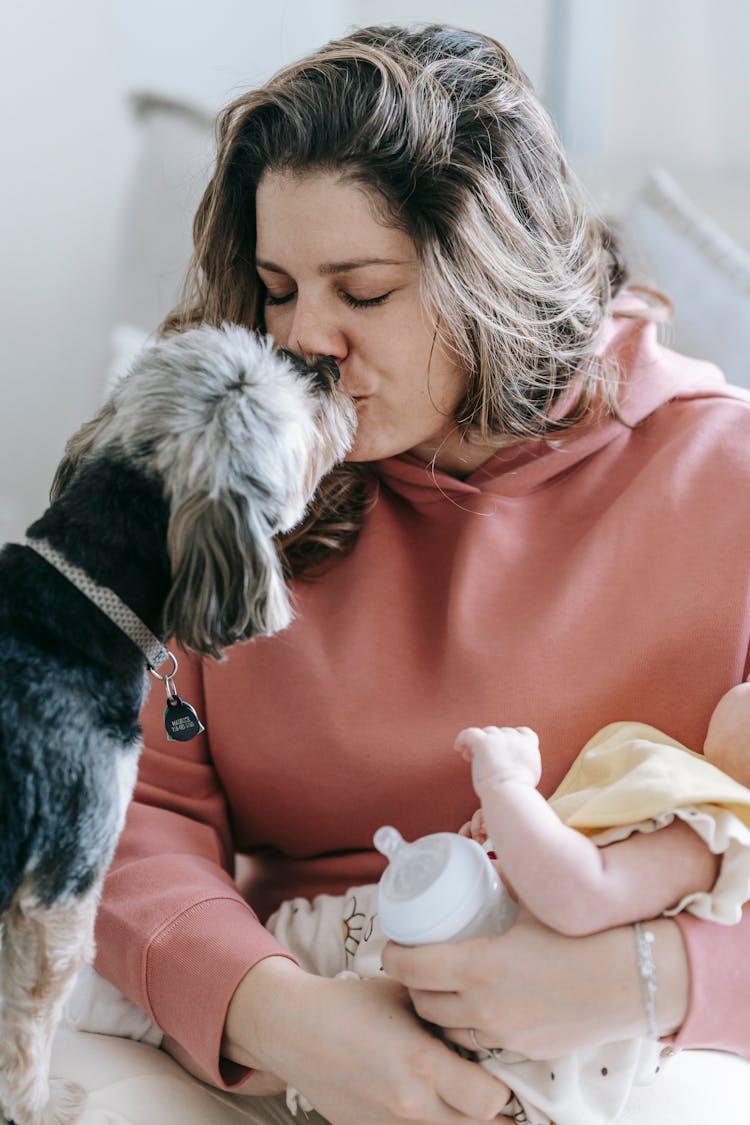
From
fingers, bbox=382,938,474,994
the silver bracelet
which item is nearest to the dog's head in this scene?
fingers, bbox=382,938,474,994

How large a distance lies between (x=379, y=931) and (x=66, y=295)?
157cm

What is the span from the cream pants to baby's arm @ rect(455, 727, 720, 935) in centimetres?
21

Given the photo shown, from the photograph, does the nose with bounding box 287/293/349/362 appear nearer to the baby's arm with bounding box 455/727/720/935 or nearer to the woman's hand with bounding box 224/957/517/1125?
the baby's arm with bounding box 455/727/720/935

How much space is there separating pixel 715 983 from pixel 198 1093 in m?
0.57

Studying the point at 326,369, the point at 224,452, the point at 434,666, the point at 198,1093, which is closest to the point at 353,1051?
the point at 198,1093

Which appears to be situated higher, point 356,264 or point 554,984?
point 356,264

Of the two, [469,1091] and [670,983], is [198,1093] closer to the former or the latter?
[469,1091]

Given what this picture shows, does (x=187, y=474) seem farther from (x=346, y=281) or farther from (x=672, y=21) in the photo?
(x=672, y=21)

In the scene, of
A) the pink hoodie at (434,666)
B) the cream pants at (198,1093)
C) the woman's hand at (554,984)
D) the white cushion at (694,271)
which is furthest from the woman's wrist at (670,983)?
the white cushion at (694,271)

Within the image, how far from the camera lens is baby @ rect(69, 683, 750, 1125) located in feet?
3.12

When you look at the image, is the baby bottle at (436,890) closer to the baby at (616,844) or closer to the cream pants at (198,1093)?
the baby at (616,844)

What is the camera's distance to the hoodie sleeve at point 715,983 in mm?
972

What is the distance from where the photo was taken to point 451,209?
3.99 feet

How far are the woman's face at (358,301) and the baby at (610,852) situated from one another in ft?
1.43
